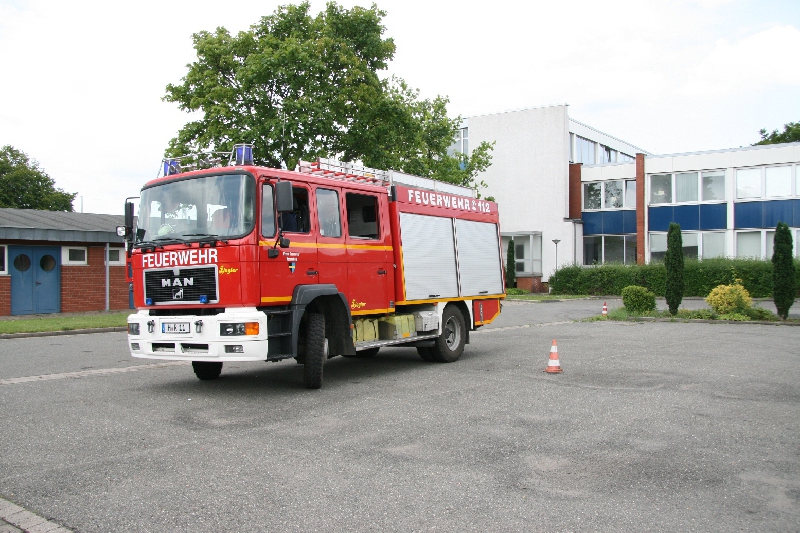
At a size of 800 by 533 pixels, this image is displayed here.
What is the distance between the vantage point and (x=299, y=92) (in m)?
27.2

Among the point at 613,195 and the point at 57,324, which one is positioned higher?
the point at 613,195

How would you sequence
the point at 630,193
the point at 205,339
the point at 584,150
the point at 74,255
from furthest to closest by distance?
the point at 584,150, the point at 630,193, the point at 74,255, the point at 205,339

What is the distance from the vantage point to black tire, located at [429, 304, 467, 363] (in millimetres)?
12124

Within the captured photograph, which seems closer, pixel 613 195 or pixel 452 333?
pixel 452 333

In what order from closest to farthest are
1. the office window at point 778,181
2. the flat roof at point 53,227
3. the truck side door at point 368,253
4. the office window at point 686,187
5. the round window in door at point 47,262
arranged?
the truck side door at point 368,253 < the flat roof at point 53,227 < the round window in door at point 47,262 < the office window at point 778,181 < the office window at point 686,187

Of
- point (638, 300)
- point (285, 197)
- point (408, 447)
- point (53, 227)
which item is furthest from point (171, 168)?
point (638, 300)

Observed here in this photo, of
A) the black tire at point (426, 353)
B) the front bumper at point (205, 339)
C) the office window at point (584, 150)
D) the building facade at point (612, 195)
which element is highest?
the office window at point (584, 150)

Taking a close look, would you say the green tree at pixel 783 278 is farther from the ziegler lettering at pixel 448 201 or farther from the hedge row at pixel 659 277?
the ziegler lettering at pixel 448 201

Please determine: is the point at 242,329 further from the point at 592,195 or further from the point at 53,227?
the point at 592,195

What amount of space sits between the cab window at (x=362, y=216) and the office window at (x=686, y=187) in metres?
32.5

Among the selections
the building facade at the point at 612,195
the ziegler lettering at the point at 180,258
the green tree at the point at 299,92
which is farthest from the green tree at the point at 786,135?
the ziegler lettering at the point at 180,258

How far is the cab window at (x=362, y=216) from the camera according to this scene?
A: 1034 centimetres

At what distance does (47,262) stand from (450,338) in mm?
17305

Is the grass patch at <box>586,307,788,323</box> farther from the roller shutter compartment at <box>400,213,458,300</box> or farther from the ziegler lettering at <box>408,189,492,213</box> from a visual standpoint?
the roller shutter compartment at <box>400,213,458,300</box>
